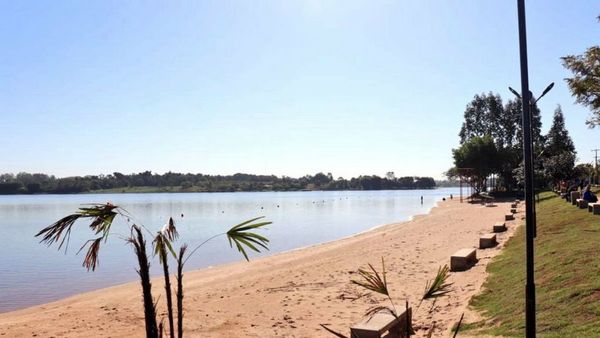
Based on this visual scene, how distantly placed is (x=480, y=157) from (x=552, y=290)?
6189 centimetres

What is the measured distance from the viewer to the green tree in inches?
2638

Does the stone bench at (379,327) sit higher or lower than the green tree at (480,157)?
lower

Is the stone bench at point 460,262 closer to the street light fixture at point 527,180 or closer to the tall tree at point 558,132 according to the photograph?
the street light fixture at point 527,180

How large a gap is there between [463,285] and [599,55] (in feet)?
45.2

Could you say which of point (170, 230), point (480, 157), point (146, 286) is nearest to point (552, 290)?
point (170, 230)

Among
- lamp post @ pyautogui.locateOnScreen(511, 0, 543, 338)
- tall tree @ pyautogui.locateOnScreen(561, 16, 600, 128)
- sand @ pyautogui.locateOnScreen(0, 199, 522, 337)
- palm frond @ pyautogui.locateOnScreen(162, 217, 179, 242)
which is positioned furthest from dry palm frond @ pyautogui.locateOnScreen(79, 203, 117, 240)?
tall tree @ pyautogui.locateOnScreen(561, 16, 600, 128)

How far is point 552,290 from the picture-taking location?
8570 millimetres

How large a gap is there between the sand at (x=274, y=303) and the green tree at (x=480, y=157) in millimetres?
47678

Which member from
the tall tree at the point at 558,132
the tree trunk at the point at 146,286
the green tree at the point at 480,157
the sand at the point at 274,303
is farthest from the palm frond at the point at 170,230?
the tall tree at the point at 558,132

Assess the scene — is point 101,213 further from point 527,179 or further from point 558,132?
point 558,132

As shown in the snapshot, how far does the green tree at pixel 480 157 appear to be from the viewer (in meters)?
67.0

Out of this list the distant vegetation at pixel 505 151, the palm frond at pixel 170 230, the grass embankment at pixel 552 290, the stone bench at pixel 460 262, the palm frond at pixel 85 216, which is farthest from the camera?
the distant vegetation at pixel 505 151

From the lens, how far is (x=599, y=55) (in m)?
20.5

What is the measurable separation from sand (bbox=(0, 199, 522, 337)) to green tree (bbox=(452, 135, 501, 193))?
47678 millimetres
